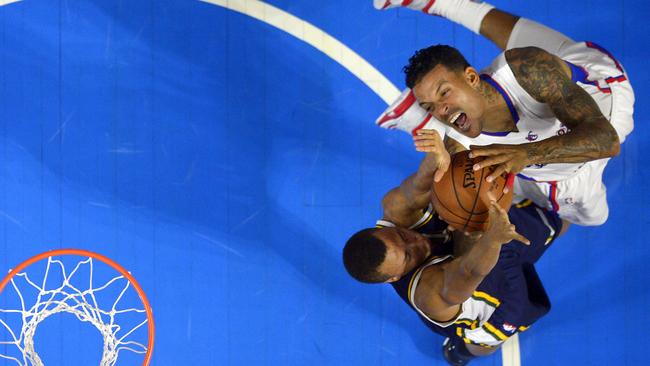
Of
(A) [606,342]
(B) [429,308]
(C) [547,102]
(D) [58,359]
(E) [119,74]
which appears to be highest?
(C) [547,102]

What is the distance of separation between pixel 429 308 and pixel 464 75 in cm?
115

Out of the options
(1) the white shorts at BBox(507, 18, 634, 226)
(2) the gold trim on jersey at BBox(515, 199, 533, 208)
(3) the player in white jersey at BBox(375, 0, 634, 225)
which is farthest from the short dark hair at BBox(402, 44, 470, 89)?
(2) the gold trim on jersey at BBox(515, 199, 533, 208)

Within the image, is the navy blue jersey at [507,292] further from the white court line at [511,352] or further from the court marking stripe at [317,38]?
the court marking stripe at [317,38]

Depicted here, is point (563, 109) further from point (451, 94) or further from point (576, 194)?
point (576, 194)

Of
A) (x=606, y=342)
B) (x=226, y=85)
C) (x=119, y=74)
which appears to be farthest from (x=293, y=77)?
(x=606, y=342)

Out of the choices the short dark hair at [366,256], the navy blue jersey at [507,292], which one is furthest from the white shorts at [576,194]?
the short dark hair at [366,256]

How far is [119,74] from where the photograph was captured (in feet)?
14.5

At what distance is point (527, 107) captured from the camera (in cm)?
318

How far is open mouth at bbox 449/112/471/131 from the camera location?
3133mm

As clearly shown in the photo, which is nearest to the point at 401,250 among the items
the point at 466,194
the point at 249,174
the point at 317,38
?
the point at 466,194

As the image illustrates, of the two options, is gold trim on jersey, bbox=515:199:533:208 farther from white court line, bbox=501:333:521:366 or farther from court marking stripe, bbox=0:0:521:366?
court marking stripe, bbox=0:0:521:366

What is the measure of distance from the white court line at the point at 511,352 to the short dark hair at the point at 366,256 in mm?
1616

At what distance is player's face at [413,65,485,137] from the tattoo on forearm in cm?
21

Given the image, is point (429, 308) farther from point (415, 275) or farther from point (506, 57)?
point (506, 57)
